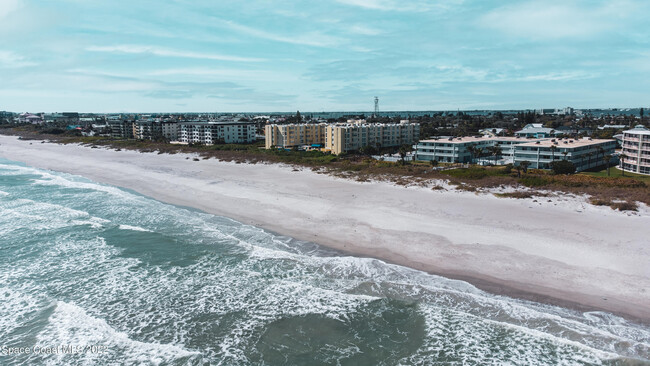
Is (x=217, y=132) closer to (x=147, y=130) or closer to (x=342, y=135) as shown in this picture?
(x=147, y=130)

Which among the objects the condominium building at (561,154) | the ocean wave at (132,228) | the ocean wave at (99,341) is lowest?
the ocean wave at (99,341)

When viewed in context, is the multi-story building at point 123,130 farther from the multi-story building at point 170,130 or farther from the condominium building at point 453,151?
the condominium building at point 453,151

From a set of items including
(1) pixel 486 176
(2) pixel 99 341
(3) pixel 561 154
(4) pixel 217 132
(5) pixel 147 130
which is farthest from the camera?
(5) pixel 147 130

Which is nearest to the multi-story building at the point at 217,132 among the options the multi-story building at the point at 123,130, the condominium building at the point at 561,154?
the multi-story building at the point at 123,130

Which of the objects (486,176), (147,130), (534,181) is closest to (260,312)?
(534,181)

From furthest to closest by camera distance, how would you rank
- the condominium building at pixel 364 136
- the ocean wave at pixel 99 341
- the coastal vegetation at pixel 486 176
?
the condominium building at pixel 364 136 < the coastal vegetation at pixel 486 176 < the ocean wave at pixel 99 341

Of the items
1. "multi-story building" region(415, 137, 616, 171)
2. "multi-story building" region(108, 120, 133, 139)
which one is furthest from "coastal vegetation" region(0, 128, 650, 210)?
"multi-story building" region(108, 120, 133, 139)

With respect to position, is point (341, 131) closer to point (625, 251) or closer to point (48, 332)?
point (625, 251)
